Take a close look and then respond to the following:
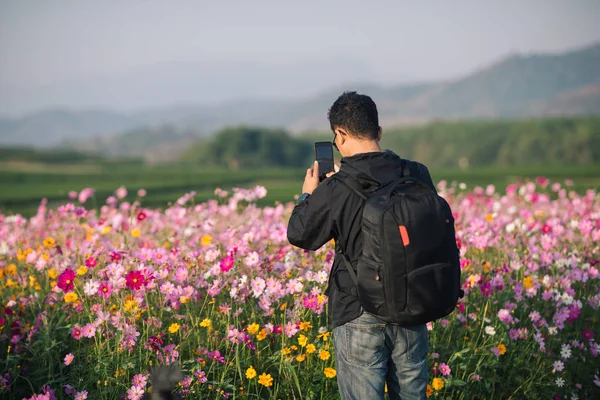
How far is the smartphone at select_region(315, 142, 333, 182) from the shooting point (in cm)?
265

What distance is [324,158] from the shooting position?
2691 mm

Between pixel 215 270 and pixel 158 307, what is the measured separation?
592 millimetres

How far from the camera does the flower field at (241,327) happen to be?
10.9ft

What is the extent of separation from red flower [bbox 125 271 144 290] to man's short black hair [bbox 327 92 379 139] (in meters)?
1.57

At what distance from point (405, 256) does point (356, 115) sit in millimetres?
659

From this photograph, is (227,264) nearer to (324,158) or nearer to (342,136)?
(324,158)

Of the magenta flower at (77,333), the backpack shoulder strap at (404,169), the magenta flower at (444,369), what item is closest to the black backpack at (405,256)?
the backpack shoulder strap at (404,169)

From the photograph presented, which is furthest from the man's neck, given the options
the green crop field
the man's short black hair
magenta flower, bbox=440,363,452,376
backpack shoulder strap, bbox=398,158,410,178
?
the green crop field

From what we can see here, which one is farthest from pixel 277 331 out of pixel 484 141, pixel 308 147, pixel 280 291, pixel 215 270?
pixel 484 141

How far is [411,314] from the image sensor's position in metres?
2.31

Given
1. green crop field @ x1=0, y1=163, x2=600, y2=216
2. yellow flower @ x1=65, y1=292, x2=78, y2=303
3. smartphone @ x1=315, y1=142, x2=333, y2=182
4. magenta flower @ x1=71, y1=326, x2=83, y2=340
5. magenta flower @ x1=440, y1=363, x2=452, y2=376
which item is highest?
smartphone @ x1=315, y1=142, x2=333, y2=182

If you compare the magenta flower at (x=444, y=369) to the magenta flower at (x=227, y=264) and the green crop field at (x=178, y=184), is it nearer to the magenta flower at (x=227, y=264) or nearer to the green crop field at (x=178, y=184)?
the magenta flower at (x=227, y=264)

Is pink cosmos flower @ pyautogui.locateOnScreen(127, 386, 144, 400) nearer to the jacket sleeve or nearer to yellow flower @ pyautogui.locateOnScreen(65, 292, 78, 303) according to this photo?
yellow flower @ pyautogui.locateOnScreen(65, 292, 78, 303)

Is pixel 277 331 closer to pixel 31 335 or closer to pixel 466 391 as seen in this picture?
pixel 466 391
